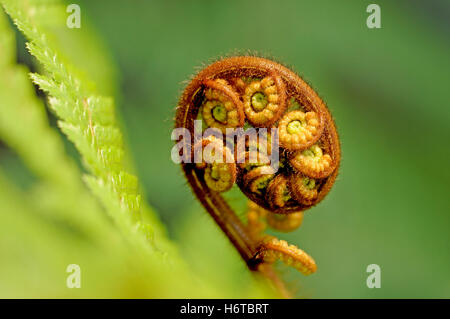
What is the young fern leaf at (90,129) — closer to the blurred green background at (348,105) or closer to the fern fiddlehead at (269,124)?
the fern fiddlehead at (269,124)

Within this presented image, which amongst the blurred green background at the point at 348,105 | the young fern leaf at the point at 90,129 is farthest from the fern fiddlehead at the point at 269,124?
the blurred green background at the point at 348,105

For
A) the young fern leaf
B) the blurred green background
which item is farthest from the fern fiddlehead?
the blurred green background

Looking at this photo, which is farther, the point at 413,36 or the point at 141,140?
the point at 413,36

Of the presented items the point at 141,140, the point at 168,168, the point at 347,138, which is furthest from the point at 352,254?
the point at 141,140
